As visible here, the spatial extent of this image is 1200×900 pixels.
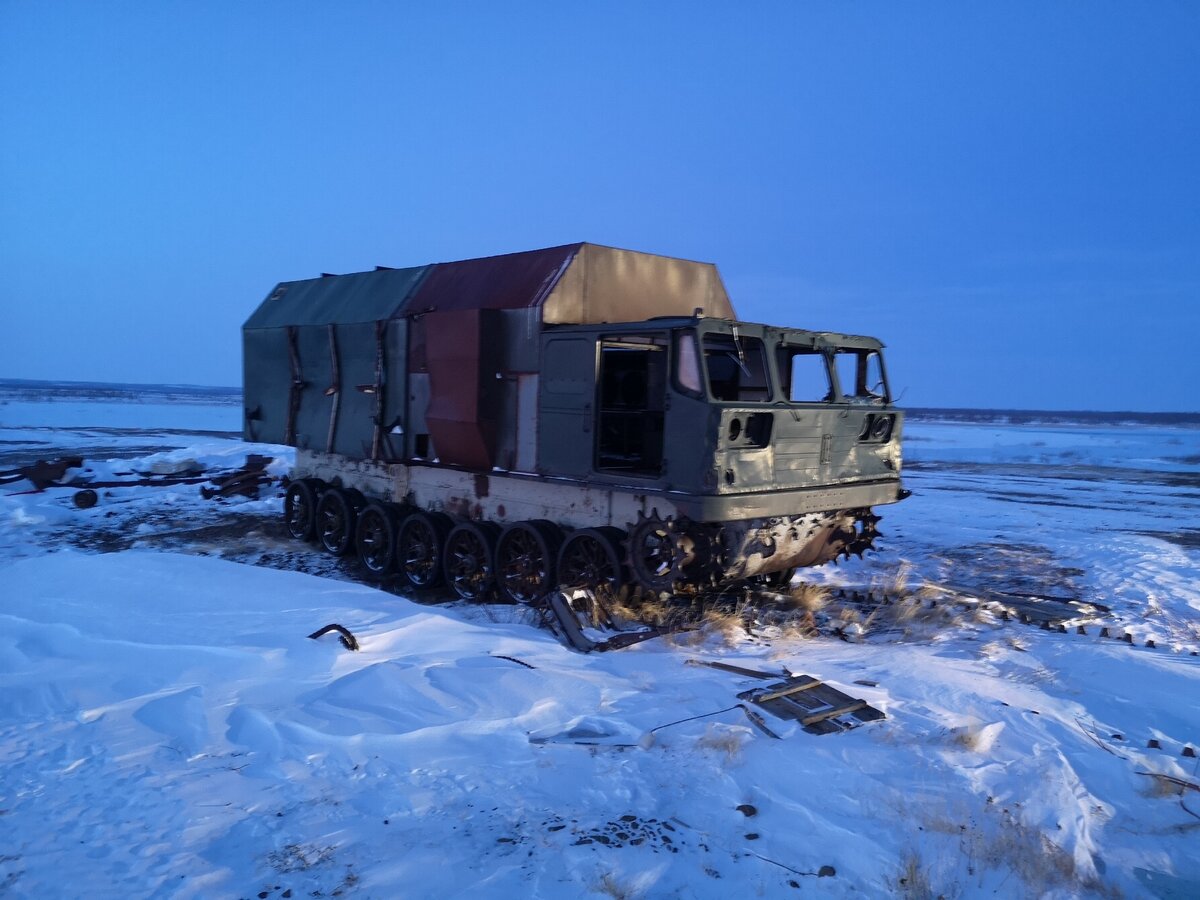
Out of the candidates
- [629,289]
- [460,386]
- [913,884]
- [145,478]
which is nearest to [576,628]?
[460,386]

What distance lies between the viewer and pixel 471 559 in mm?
9711

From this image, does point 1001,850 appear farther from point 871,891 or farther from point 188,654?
point 188,654

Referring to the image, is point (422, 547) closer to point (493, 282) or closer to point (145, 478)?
point (493, 282)

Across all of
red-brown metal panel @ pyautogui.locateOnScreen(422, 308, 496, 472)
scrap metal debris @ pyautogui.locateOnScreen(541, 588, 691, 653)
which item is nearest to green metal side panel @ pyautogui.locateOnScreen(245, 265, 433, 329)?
red-brown metal panel @ pyautogui.locateOnScreen(422, 308, 496, 472)

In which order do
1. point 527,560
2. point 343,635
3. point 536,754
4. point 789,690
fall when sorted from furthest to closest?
point 527,560 < point 343,635 < point 789,690 < point 536,754

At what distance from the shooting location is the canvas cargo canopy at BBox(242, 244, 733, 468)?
9.04 m

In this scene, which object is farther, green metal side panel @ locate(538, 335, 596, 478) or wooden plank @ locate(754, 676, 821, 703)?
green metal side panel @ locate(538, 335, 596, 478)

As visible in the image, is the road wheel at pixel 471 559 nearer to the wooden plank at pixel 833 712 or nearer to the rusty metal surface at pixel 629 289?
the rusty metal surface at pixel 629 289

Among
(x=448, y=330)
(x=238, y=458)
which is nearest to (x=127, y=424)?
(x=238, y=458)

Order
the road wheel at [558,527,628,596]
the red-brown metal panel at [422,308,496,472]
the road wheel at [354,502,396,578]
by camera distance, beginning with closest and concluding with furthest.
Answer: the road wheel at [558,527,628,596], the red-brown metal panel at [422,308,496,472], the road wheel at [354,502,396,578]

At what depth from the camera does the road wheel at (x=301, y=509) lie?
12695mm

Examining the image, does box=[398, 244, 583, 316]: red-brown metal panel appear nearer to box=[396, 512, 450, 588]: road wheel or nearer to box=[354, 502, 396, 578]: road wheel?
box=[396, 512, 450, 588]: road wheel

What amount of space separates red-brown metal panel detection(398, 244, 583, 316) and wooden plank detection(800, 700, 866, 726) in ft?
16.6

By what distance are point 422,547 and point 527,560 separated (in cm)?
205
